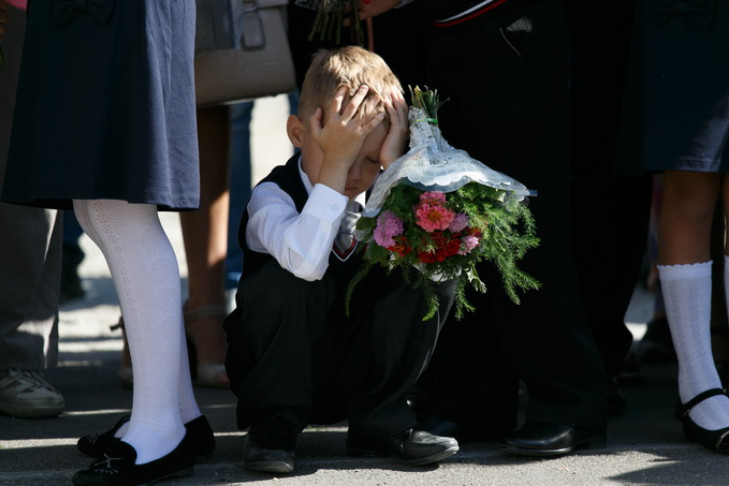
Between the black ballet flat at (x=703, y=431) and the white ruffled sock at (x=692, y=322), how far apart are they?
0.01m

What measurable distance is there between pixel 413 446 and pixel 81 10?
128 cm

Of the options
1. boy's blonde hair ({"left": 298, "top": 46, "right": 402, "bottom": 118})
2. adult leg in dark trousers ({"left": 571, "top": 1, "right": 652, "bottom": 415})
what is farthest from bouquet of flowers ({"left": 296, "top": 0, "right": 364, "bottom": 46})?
adult leg in dark trousers ({"left": 571, "top": 1, "right": 652, "bottom": 415})

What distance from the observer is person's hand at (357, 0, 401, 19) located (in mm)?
3045

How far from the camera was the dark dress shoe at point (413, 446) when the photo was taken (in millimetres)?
2654

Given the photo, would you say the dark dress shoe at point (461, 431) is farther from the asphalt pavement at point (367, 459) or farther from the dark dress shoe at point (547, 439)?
the dark dress shoe at point (547, 439)

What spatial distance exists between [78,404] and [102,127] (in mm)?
1404

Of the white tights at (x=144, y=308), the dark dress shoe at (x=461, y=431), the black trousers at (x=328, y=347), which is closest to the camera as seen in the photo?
the white tights at (x=144, y=308)

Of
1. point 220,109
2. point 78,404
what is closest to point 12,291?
point 78,404

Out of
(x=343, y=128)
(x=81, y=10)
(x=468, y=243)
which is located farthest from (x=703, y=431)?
(x=81, y=10)

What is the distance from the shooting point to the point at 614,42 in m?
3.34

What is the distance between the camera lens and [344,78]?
270cm

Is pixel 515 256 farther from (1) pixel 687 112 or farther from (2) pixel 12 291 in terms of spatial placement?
(2) pixel 12 291

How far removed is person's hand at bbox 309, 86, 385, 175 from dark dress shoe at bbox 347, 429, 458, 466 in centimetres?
68

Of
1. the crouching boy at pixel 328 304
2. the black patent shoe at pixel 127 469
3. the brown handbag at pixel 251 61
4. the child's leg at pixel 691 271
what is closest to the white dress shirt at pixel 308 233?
the crouching boy at pixel 328 304
